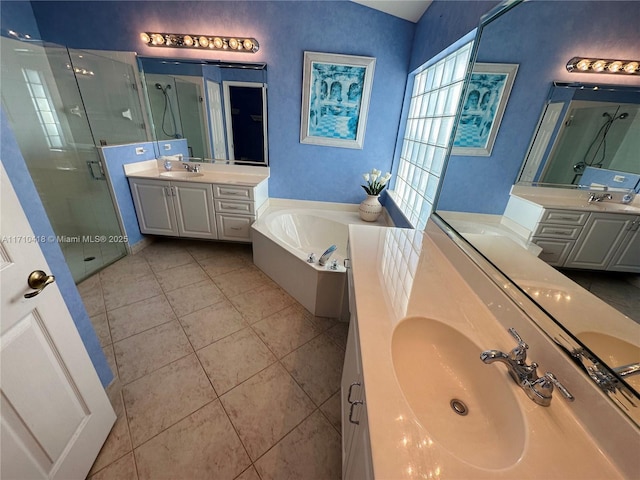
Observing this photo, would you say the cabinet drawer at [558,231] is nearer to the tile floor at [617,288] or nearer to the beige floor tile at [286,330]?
the tile floor at [617,288]

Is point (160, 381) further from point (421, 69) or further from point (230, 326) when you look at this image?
point (421, 69)

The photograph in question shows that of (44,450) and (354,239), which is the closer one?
(44,450)

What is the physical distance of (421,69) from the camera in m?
2.20

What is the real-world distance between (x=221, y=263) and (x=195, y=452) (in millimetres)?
1731

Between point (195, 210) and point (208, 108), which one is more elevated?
point (208, 108)

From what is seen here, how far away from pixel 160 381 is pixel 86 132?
2.46m

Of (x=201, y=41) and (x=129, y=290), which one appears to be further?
(x=201, y=41)

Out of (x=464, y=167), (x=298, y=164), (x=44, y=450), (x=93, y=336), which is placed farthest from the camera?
(x=298, y=164)

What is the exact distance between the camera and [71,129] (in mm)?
2375

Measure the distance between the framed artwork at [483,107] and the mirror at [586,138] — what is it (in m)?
0.31

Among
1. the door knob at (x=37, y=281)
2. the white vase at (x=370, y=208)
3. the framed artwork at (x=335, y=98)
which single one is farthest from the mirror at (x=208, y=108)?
the door knob at (x=37, y=281)

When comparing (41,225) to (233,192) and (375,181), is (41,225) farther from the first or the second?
(375,181)

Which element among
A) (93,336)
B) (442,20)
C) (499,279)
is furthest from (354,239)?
(442,20)

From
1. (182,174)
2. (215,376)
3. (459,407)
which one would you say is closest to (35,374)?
(215,376)
